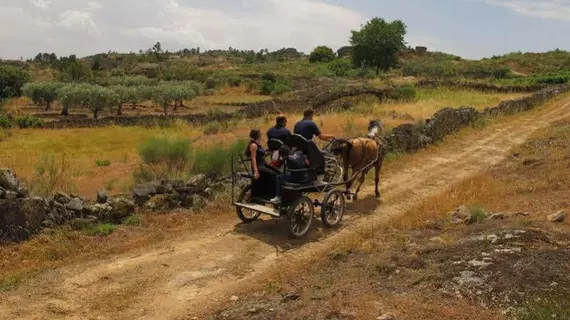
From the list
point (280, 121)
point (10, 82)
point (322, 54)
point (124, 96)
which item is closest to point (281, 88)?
point (124, 96)

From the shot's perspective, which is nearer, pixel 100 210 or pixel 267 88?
pixel 100 210

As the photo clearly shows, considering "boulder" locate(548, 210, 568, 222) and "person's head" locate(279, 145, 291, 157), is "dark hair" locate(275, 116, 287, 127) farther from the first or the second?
"boulder" locate(548, 210, 568, 222)

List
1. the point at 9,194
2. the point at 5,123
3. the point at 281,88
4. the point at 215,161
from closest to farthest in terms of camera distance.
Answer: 1. the point at 9,194
2. the point at 215,161
3. the point at 5,123
4. the point at 281,88

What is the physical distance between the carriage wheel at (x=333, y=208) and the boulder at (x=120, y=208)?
3581 mm

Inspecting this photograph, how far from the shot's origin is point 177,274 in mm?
8070

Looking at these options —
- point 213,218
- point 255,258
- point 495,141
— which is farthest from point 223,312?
point 495,141

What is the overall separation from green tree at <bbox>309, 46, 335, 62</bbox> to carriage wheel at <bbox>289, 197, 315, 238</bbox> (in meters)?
109

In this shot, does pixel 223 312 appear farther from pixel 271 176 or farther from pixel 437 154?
pixel 437 154

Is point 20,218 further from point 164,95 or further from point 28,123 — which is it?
point 164,95

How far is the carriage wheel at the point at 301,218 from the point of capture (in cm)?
955

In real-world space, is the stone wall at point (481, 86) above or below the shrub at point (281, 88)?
above

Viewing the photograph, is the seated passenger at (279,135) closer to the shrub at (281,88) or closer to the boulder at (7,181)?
the boulder at (7,181)

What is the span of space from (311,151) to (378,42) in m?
66.8

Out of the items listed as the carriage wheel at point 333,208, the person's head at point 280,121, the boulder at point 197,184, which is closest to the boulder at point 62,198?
the boulder at point 197,184
